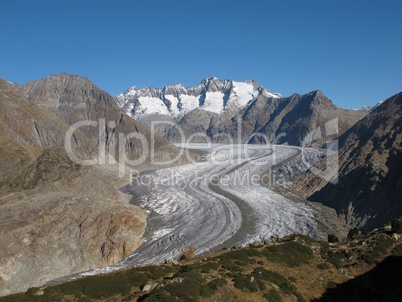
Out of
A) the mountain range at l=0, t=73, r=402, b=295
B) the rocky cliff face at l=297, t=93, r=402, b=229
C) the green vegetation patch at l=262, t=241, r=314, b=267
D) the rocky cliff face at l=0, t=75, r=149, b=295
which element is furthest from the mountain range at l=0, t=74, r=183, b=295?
the rocky cliff face at l=297, t=93, r=402, b=229

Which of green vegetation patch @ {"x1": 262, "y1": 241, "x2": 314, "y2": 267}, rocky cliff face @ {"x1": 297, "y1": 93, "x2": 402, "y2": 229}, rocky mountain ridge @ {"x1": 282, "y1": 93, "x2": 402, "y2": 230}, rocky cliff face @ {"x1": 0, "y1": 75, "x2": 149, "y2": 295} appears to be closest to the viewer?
green vegetation patch @ {"x1": 262, "y1": 241, "x2": 314, "y2": 267}

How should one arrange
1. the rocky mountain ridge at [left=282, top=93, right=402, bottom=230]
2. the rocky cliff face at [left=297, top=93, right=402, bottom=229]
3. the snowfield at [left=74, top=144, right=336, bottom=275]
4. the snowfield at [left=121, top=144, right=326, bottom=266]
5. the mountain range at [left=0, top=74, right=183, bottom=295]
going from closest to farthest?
the mountain range at [left=0, top=74, right=183, bottom=295] → the snowfield at [left=74, top=144, right=336, bottom=275] → the snowfield at [left=121, top=144, right=326, bottom=266] → the rocky cliff face at [left=297, top=93, right=402, bottom=229] → the rocky mountain ridge at [left=282, top=93, right=402, bottom=230]

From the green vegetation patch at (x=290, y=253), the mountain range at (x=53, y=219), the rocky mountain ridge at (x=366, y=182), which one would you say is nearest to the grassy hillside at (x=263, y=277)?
the green vegetation patch at (x=290, y=253)

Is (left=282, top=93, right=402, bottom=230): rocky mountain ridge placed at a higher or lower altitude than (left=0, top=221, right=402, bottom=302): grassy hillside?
higher

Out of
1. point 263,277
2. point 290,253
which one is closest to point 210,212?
point 290,253

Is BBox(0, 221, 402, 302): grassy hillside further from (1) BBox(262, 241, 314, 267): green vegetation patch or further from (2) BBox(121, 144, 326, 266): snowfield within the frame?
(2) BBox(121, 144, 326, 266): snowfield

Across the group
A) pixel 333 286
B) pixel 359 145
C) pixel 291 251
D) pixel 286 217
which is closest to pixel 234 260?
pixel 291 251

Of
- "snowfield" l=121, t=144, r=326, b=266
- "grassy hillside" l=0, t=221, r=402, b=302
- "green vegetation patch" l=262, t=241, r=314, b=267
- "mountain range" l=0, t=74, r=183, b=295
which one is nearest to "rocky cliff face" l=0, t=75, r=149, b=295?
"mountain range" l=0, t=74, r=183, b=295

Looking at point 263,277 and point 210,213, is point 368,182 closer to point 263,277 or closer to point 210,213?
point 210,213

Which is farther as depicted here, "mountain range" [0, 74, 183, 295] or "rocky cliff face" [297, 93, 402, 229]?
"rocky cliff face" [297, 93, 402, 229]
